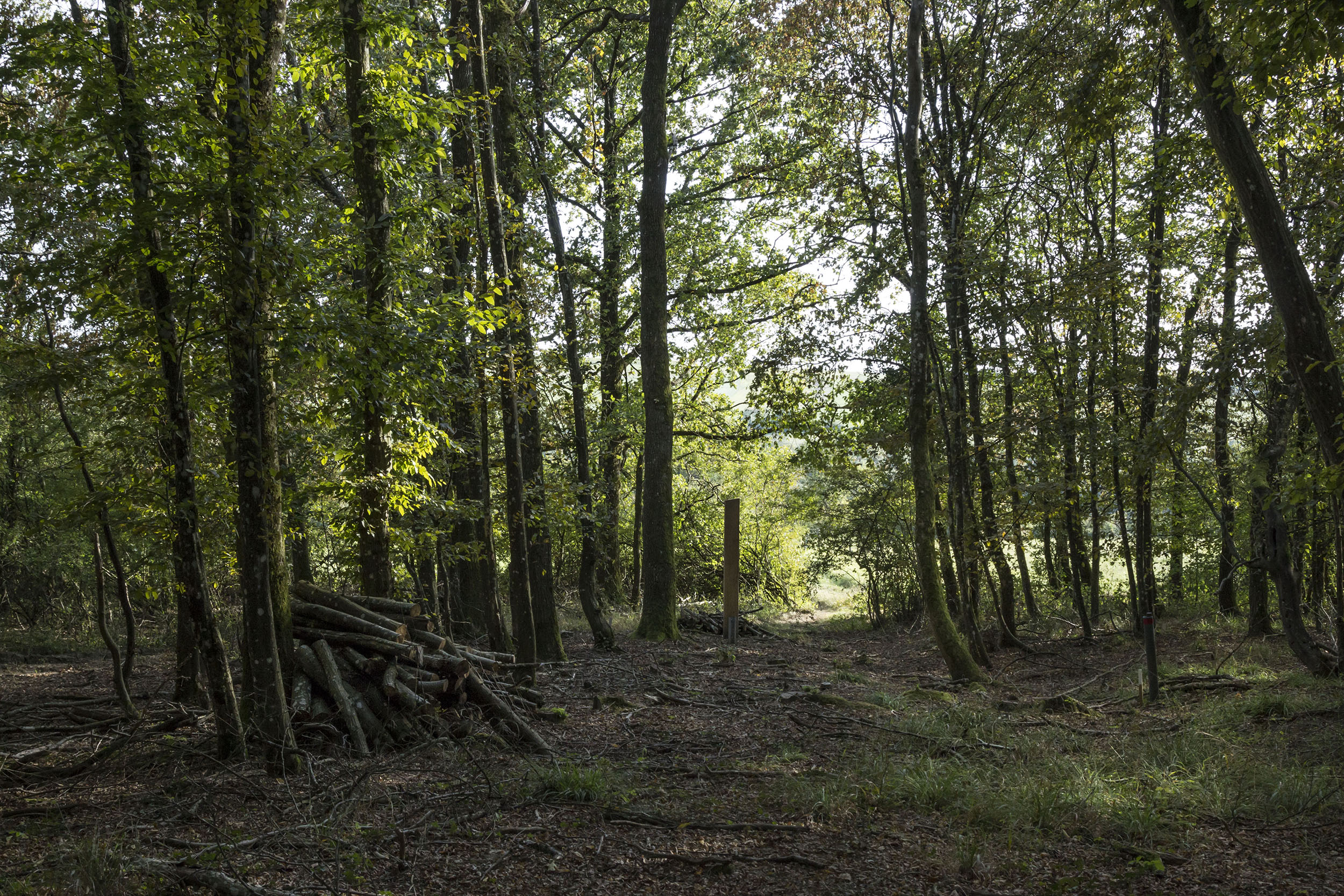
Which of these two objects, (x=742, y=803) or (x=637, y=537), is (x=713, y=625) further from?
(x=742, y=803)

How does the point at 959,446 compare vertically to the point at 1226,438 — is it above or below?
above

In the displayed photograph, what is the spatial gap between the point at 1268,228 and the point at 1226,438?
7.19m

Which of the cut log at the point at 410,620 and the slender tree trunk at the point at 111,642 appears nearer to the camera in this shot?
the slender tree trunk at the point at 111,642

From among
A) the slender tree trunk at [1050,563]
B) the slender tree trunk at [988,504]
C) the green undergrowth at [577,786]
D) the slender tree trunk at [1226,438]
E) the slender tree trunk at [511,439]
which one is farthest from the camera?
the slender tree trunk at [1050,563]

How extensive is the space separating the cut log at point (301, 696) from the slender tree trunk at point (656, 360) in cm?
679

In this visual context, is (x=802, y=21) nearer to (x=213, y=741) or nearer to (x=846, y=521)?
(x=846, y=521)

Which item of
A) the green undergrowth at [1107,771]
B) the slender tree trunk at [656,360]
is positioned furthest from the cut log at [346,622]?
the slender tree trunk at [656,360]

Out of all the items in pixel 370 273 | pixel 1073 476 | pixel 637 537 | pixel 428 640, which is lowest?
pixel 428 640

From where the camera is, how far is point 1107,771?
579 cm

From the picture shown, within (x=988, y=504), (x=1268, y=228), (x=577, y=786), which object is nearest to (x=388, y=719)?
(x=577, y=786)

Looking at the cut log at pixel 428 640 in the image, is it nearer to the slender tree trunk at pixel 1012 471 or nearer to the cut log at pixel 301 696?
the cut log at pixel 301 696

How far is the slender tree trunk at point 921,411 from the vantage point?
9695 millimetres

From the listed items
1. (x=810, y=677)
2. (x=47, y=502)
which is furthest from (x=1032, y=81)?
(x=47, y=502)

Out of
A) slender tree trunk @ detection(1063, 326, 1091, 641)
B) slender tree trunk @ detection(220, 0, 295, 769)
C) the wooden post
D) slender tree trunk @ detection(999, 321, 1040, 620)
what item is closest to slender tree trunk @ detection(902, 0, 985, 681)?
slender tree trunk @ detection(999, 321, 1040, 620)
